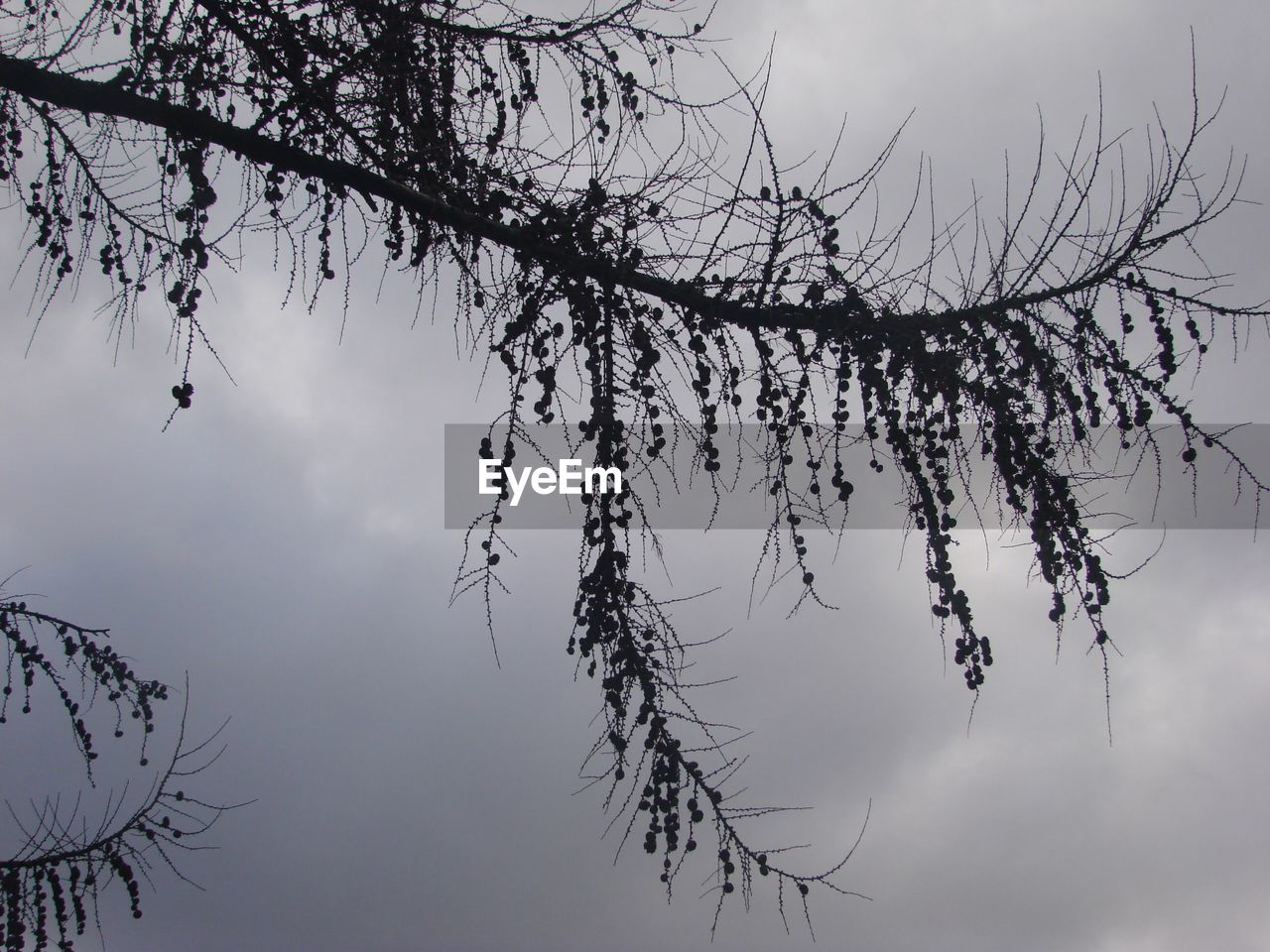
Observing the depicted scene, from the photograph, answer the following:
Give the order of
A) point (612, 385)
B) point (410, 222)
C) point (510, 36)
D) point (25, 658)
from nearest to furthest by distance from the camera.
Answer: point (612, 385), point (410, 222), point (510, 36), point (25, 658)

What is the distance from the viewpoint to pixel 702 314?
2852mm

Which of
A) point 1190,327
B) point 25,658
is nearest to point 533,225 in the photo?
point 1190,327

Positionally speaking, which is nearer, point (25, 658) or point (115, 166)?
point (115, 166)

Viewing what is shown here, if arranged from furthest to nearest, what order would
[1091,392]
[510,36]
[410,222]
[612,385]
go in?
[510,36]
[410,222]
[1091,392]
[612,385]

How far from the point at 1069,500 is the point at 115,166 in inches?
132

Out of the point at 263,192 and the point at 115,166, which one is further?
the point at 115,166

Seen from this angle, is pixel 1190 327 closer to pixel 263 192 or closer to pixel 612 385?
pixel 612 385

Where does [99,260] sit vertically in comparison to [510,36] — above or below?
below

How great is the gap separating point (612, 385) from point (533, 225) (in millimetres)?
611

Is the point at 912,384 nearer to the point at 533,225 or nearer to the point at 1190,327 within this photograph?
the point at 1190,327

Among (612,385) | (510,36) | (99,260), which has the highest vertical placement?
(510,36)

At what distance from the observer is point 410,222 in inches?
120

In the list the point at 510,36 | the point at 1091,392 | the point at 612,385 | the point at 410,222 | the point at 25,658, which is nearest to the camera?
the point at 612,385

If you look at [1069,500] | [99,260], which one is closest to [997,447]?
[1069,500]
